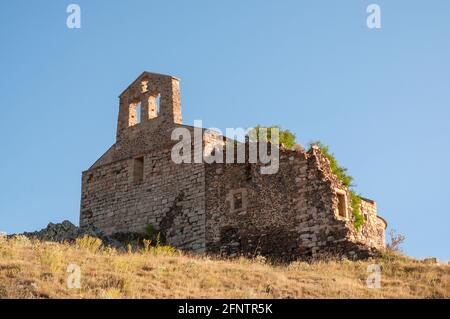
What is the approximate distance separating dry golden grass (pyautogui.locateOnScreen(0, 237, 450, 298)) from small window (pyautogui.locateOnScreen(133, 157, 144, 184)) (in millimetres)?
7371

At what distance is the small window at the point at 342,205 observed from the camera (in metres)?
21.4

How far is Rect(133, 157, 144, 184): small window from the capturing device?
2616 cm

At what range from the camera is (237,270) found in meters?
16.8

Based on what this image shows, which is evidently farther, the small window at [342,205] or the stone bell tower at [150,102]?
the stone bell tower at [150,102]

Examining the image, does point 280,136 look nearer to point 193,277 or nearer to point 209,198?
point 209,198

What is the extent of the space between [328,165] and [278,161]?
161cm

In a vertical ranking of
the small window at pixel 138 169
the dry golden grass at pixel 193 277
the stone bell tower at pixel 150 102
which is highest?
the stone bell tower at pixel 150 102

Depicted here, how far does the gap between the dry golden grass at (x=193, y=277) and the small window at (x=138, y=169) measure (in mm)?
7371

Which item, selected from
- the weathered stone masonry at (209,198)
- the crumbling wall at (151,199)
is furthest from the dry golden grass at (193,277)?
the crumbling wall at (151,199)

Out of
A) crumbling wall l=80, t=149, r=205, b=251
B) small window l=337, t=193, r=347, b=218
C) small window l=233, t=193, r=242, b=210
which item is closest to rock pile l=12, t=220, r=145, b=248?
crumbling wall l=80, t=149, r=205, b=251

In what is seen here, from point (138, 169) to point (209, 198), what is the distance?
4226mm

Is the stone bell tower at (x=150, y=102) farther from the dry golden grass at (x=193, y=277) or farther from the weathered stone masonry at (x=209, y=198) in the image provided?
the dry golden grass at (x=193, y=277)

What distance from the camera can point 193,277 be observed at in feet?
51.2
